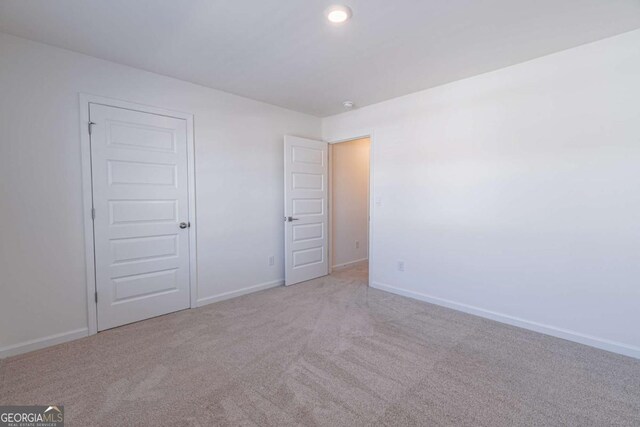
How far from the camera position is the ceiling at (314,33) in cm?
196

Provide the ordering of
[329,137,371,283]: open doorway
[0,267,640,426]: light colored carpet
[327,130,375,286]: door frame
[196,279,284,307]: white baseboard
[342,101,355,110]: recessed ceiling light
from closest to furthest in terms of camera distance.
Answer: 1. [0,267,640,426]: light colored carpet
2. [196,279,284,307]: white baseboard
3. [342,101,355,110]: recessed ceiling light
4. [327,130,375,286]: door frame
5. [329,137,371,283]: open doorway

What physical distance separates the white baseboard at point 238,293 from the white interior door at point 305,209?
0.62ft

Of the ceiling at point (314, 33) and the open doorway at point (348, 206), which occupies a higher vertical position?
the ceiling at point (314, 33)

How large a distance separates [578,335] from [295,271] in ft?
9.99

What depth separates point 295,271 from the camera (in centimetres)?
423

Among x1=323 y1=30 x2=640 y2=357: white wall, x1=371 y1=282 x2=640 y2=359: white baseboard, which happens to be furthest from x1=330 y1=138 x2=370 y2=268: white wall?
x1=371 y1=282 x2=640 y2=359: white baseboard

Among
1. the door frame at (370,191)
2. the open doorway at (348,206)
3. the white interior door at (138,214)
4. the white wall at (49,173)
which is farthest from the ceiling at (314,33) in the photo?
the open doorway at (348,206)

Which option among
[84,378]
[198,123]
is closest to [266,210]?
[198,123]

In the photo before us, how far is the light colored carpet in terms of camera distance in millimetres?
1720

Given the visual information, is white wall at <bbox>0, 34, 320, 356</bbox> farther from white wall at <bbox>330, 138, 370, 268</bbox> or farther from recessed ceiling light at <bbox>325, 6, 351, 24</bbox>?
white wall at <bbox>330, 138, 370, 268</bbox>

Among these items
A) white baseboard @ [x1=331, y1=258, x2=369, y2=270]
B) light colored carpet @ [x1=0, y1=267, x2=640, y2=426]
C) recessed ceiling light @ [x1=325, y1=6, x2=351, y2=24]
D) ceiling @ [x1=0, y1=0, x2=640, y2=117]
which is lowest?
light colored carpet @ [x1=0, y1=267, x2=640, y2=426]

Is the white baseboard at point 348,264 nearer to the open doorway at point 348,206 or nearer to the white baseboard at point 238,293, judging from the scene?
the open doorway at point 348,206

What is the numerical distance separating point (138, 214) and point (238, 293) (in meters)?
1.48

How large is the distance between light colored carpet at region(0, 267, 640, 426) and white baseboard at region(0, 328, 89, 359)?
72mm
